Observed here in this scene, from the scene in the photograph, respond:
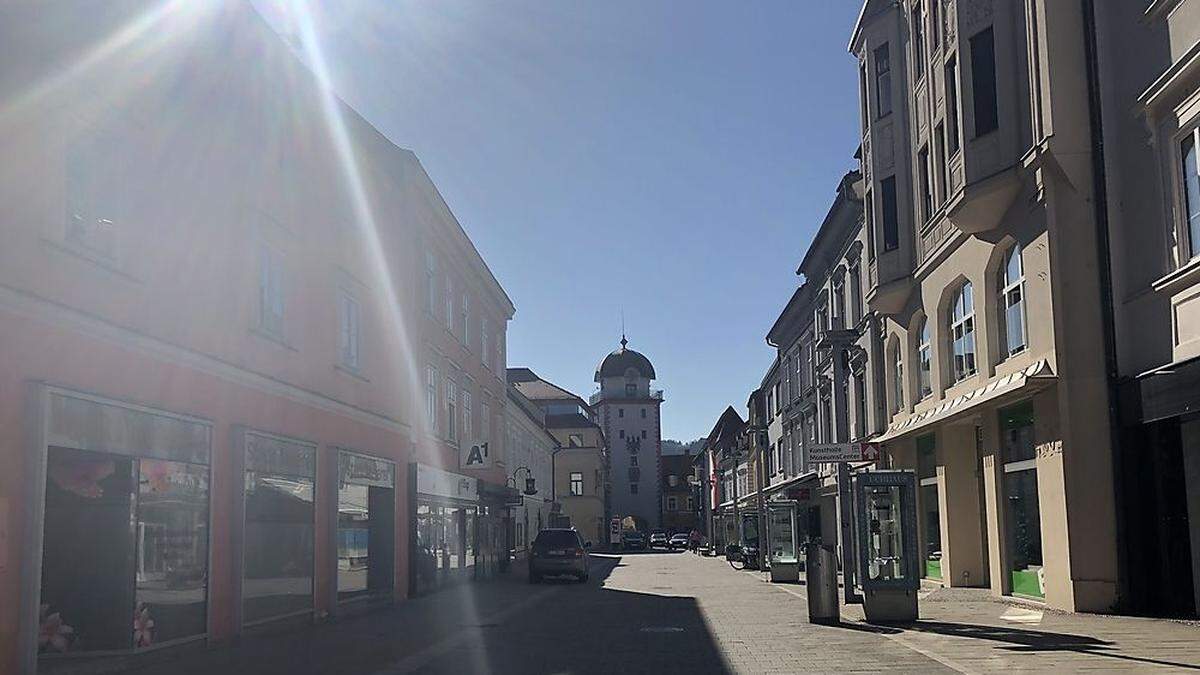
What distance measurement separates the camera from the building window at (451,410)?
3314 cm

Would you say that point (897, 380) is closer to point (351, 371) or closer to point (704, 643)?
point (351, 371)

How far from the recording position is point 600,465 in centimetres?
9675

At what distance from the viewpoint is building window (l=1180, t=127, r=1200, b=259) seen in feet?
47.7

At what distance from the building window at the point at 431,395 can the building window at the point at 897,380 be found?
1175cm

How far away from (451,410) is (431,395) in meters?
3.30

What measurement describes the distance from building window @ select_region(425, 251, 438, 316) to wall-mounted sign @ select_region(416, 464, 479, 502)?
4.21 m

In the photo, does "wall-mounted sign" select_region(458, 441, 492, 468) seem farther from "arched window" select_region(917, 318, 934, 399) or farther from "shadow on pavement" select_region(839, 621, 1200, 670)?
"shadow on pavement" select_region(839, 621, 1200, 670)

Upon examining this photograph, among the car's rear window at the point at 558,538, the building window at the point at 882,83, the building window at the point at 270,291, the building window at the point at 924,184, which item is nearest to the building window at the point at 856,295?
the building window at the point at 882,83

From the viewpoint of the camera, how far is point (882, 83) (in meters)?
27.9

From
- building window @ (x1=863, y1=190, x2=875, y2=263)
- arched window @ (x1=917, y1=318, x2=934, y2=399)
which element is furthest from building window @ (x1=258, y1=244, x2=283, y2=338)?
building window @ (x1=863, y1=190, x2=875, y2=263)

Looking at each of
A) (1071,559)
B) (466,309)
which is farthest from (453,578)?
(1071,559)

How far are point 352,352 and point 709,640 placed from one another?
34.1 ft

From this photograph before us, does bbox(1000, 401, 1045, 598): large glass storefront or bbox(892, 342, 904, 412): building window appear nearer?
bbox(1000, 401, 1045, 598): large glass storefront

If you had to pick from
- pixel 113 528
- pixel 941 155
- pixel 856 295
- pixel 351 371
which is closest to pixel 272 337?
pixel 351 371
